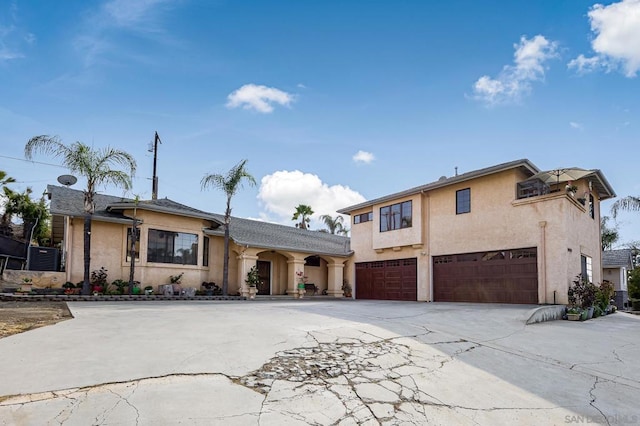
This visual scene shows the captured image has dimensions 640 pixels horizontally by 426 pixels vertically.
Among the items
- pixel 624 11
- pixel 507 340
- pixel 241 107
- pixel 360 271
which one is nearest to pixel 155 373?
pixel 507 340

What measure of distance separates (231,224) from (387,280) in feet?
30.7

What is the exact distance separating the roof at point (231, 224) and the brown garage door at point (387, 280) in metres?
1.78

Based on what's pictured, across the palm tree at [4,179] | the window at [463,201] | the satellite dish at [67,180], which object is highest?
the palm tree at [4,179]

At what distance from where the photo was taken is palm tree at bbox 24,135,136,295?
15016mm

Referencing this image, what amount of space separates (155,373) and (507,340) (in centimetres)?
701

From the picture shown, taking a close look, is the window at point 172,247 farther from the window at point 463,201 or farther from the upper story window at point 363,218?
the window at point 463,201

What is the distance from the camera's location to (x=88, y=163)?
1537cm

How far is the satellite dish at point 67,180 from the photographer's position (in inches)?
680

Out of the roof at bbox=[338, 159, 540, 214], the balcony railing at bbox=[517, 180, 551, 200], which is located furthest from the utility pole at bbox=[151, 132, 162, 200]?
the balcony railing at bbox=[517, 180, 551, 200]

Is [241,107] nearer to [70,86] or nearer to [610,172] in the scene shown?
[70,86]

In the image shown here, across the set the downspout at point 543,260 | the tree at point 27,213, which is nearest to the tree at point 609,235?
the downspout at point 543,260

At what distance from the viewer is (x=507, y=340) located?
8.34 m

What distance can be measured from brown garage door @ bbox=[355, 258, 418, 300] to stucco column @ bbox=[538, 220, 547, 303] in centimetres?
618

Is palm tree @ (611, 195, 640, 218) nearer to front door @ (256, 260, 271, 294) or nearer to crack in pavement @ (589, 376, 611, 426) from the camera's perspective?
front door @ (256, 260, 271, 294)
